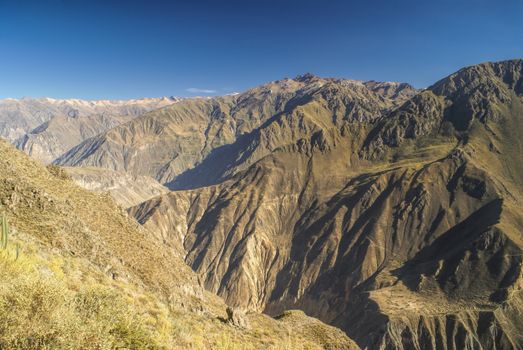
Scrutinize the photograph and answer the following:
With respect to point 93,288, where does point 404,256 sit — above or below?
below

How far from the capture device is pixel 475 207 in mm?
155375

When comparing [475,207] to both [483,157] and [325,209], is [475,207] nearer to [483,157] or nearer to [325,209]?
[483,157]

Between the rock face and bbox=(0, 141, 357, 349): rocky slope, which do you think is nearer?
bbox=(0, 141, 357, 349): rocky slope

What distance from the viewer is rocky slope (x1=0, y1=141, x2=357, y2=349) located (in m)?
9.46

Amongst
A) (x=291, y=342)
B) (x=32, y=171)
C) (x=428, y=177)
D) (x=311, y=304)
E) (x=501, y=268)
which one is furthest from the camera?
(x=428, y=177)

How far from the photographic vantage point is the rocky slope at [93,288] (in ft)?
31.0

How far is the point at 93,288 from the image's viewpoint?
16.3m

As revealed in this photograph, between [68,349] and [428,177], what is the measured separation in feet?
601

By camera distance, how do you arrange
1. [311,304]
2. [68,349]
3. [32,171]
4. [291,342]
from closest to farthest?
[68,349]
[291,342]
[32,171]
[311,304]

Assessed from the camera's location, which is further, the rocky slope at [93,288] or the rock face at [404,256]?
the rock face at [404,256]

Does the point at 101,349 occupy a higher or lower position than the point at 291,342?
higher

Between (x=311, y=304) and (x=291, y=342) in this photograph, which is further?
(x=311, y=304)

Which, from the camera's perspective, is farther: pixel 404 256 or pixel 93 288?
pixel 404 256

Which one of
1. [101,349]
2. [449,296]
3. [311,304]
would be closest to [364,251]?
[311,304]
